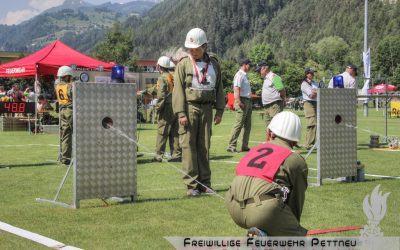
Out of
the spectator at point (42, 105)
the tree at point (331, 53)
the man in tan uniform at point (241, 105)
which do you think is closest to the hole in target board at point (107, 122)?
the man in tan uniform at point (241, 105)

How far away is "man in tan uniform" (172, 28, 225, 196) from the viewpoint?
8320 millimetres

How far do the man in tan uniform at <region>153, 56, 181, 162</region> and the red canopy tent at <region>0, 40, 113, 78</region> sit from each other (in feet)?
35.6

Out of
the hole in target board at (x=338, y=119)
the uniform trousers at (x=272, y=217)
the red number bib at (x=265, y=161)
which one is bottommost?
the uniform trousers at (x=272, y=217)

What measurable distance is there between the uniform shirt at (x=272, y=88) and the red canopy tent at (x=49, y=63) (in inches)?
431

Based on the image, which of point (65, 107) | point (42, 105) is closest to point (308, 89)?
point (65, 107)

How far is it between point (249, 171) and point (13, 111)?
11969 mm

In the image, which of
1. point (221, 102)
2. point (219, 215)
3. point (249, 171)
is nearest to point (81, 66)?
point (221, 102)

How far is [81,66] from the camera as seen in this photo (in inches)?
925

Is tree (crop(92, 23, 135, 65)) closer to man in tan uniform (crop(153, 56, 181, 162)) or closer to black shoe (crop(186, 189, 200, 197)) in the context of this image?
man in tan uniform (crop(153, 56, 181, 162))

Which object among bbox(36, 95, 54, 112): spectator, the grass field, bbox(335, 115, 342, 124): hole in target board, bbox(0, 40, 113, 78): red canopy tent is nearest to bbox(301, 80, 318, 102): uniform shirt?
the grass field

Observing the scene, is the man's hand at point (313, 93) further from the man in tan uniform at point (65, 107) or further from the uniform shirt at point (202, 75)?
the uniform shirt at point (202, 75)

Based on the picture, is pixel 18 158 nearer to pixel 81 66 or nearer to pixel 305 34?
pixel 81 66

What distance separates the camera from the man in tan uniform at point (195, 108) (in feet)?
27.3

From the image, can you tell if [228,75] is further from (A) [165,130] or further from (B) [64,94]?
(B) [64,94]
